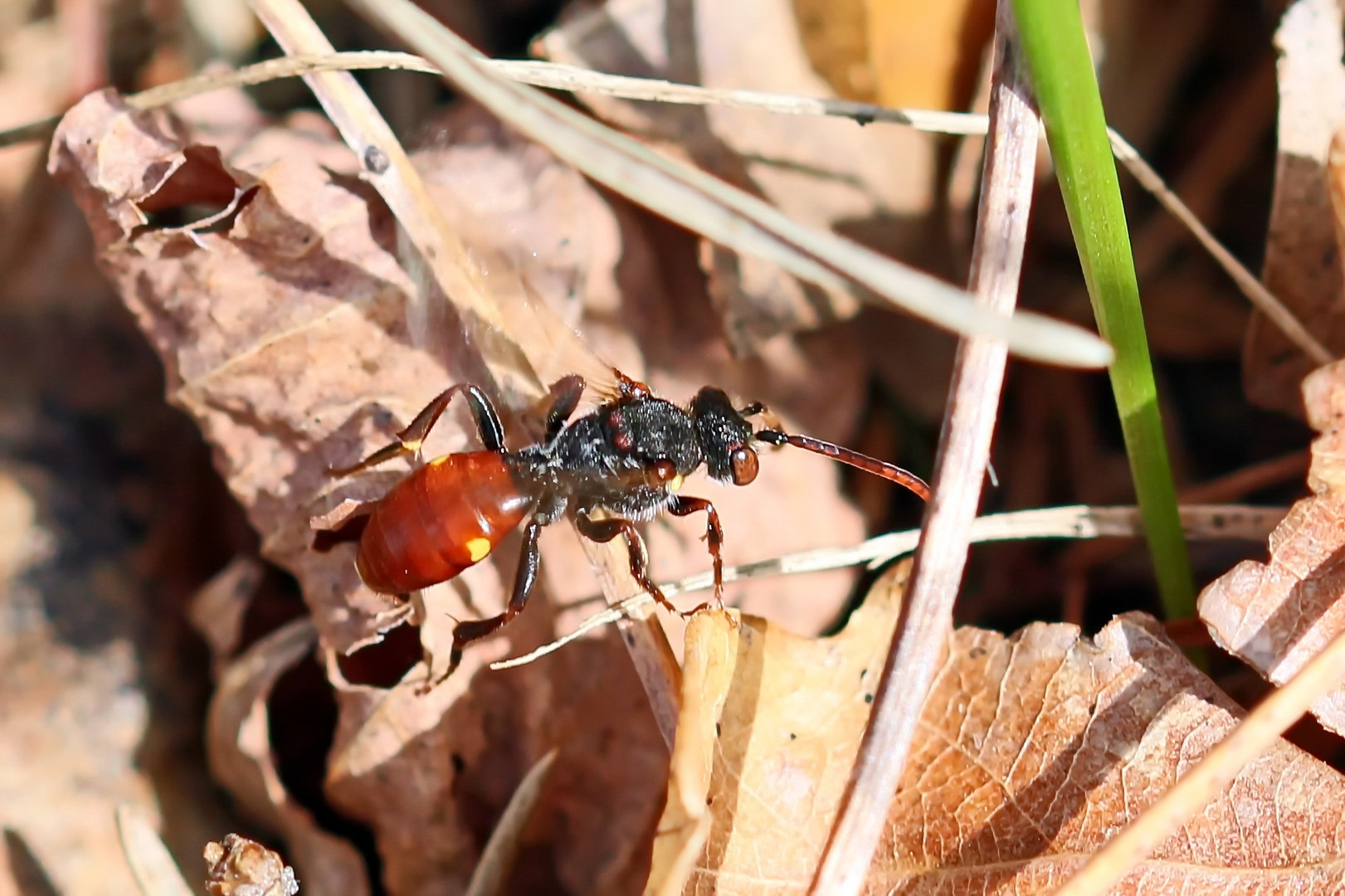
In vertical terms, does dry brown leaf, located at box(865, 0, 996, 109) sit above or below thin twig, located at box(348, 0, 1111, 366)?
above

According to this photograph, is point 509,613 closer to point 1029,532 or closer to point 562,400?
point 562,400

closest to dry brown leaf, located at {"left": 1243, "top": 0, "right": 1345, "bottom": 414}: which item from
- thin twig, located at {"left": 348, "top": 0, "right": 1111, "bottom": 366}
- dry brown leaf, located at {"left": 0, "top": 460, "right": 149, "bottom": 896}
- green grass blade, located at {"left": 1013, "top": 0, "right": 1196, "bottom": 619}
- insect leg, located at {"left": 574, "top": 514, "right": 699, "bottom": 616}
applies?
green grass blade, located at {"left": 1013, "top": 0, "right": 1196, "bottom": 619}

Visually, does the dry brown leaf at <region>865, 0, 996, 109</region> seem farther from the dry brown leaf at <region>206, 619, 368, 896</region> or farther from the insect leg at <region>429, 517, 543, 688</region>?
the dry brown leaf at <region>206, 619, 368, 896</region>

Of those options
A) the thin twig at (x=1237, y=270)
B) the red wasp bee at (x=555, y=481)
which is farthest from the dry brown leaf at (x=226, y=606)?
the thin twig at (x=1237, y=270)

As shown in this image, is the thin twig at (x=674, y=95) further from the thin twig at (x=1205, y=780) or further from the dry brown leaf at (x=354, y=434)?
the thin twig at (x=1205, y=780)

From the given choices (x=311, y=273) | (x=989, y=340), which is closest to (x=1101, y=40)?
(x=989, y=340)

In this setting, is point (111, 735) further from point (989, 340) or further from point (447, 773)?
point (989, 340)
